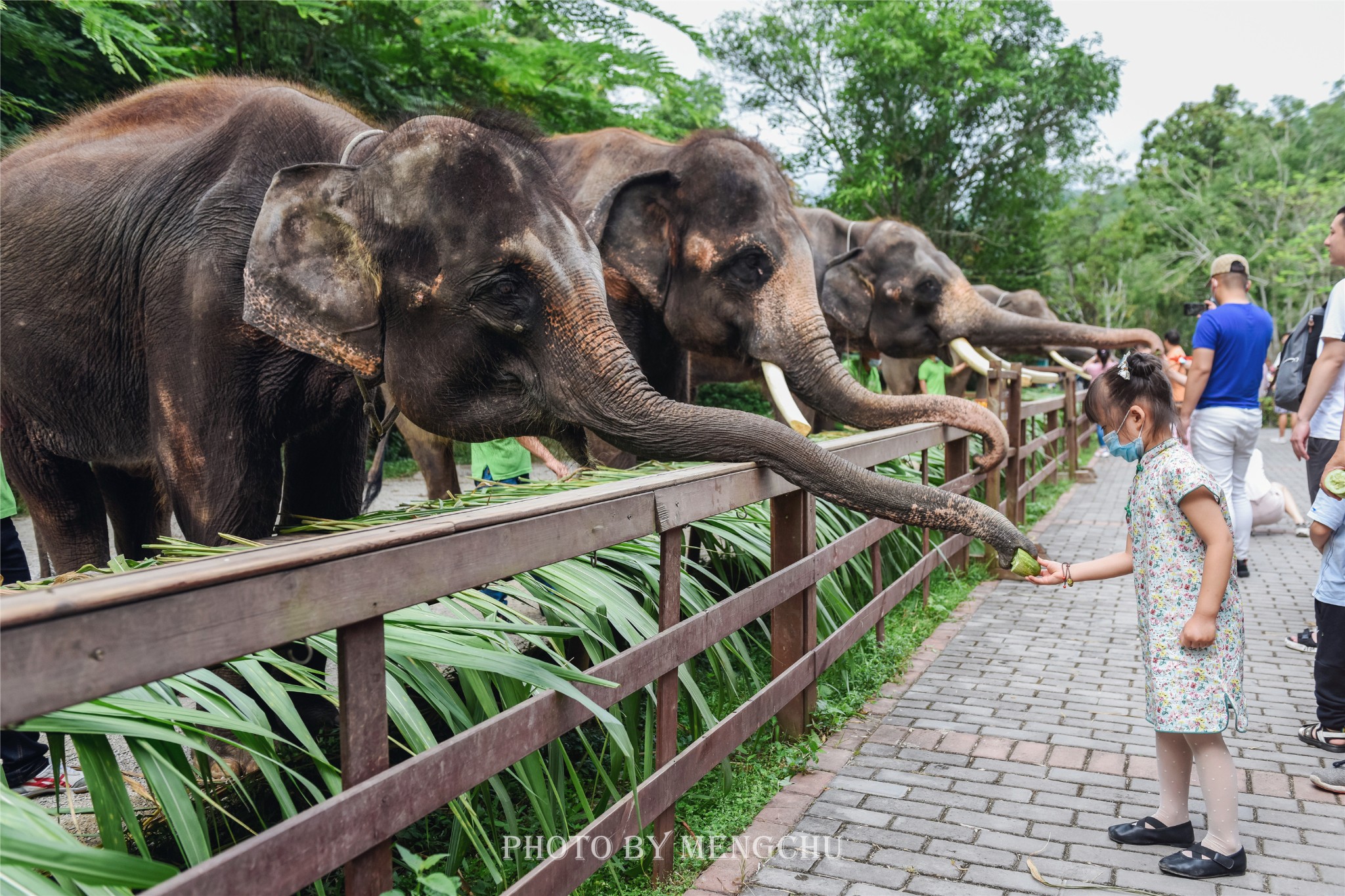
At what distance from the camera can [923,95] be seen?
974 inches

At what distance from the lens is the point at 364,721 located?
73.7 inches

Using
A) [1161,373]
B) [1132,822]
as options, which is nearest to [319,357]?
[1161,373]

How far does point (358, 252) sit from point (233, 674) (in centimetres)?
147

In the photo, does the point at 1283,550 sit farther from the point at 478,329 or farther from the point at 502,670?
the point at 502,670

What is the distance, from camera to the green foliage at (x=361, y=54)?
23.4ft

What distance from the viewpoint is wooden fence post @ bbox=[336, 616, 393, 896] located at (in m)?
1.84

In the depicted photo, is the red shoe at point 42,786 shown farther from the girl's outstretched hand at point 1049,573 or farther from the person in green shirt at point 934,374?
the person in green shirt at point 934,374

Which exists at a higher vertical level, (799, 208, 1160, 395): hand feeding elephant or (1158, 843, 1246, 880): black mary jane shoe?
(799, 208, 1160, 395): hand feeding elephant

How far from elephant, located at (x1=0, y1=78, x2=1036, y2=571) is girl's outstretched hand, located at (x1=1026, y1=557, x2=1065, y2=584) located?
0.30 ft

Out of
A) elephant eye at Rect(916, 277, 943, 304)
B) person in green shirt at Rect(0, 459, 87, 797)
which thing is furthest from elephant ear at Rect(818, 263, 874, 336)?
person in green shirt at Rect(0, 459, 87, 797)

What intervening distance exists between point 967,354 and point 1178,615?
Answer: 20.0ft

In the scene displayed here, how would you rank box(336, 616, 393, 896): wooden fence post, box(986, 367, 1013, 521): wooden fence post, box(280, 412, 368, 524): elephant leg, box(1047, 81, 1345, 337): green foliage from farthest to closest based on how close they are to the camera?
box(1047, 81, 1345, 337): green foliage
box(986, 367, 1013, 521): wooden fence post
box(280, 412, 368, 524): elephant leg
box(336, 616, 393, 896): wooden fence post

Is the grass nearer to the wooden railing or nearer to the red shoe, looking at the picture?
the wooden railing

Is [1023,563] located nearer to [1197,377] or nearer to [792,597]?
[792,597]
